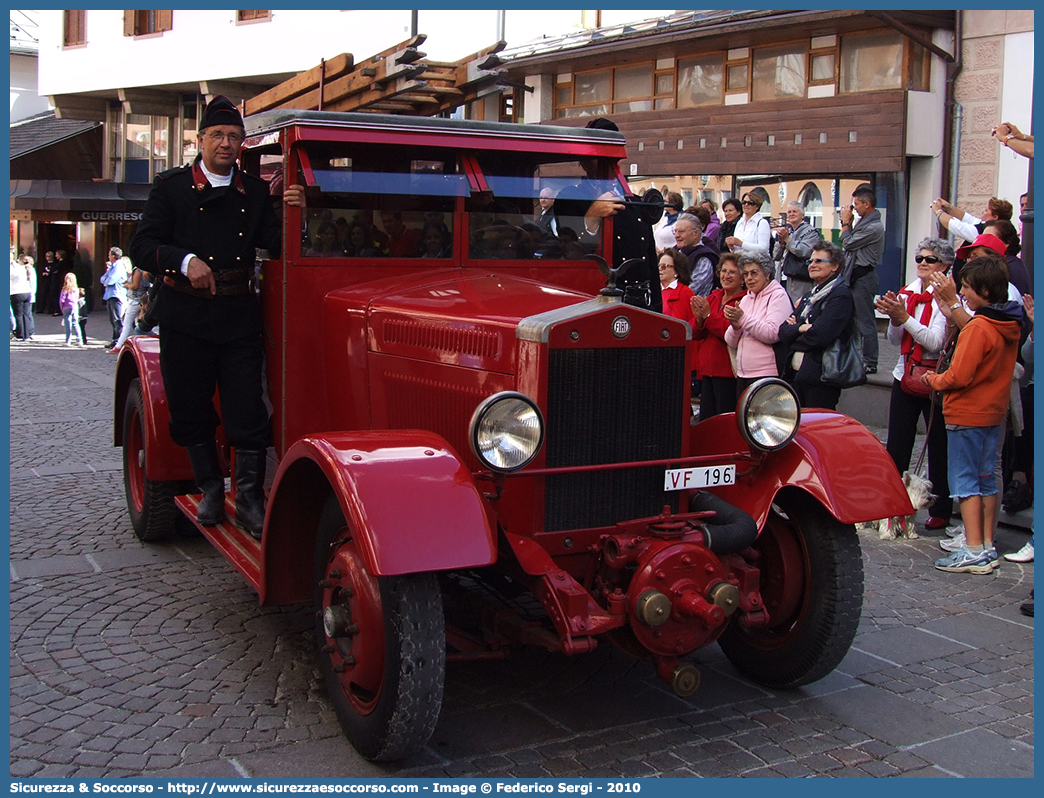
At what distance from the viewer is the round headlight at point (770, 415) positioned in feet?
12.6

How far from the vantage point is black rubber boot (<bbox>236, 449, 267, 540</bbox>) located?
16.0 feet

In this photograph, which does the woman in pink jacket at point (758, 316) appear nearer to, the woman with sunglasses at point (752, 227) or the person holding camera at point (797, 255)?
the person holding camera at point (797, 255)

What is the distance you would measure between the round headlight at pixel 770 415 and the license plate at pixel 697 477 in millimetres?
156

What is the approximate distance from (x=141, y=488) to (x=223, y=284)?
1913 millimetres

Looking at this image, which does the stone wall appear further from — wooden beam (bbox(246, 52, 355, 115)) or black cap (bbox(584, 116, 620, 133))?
wooden beam (bbox(246, 52, 355, 115))

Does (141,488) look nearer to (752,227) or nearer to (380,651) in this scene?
(380,651)

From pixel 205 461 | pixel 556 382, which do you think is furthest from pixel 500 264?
pixel 205 461

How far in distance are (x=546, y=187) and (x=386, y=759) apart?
274cm

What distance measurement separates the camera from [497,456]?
335 cm

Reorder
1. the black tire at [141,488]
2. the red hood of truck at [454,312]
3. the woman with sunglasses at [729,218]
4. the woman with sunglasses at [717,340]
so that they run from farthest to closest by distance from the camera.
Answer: the woman with sunglasses at [729,218]
the woman with sunglasses at [717,340]
the black tire at [141,488]
the red hood of truck at [454,312]

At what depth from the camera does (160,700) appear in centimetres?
390

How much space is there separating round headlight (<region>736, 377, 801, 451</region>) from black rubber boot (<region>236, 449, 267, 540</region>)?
90.8 inches

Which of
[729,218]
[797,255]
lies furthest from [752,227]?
[797,255]

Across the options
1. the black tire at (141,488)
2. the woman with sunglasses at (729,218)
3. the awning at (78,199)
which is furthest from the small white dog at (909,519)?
the awning at (78,199)
